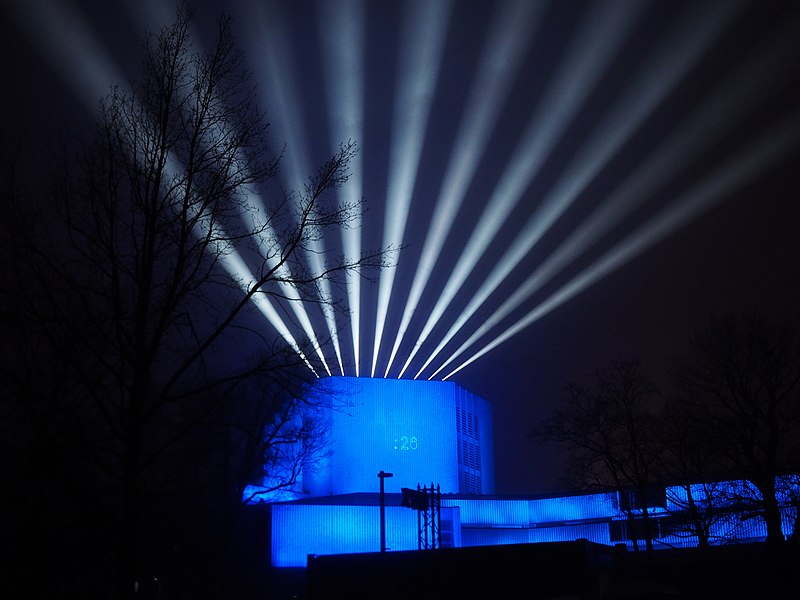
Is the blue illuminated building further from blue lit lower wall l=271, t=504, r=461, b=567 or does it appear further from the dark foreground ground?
the dark foreground ground

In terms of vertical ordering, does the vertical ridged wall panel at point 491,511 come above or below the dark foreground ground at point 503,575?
above

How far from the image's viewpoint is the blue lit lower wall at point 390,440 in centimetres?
4934

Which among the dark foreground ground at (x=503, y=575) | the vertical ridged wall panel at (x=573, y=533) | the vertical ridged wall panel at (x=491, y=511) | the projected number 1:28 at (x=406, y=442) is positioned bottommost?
the dark foreground ground at (x=503, y=575)

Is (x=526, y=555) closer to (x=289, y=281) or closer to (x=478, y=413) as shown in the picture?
(x=289, y=281)

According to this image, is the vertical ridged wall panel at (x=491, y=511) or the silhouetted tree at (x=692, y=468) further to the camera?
the vertical ridged wall panel at (x=491, y=511)

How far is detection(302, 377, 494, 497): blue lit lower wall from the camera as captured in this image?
1943 inches

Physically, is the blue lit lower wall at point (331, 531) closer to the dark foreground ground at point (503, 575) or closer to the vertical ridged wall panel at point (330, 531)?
the vertical ridged wall panel at point (330, 531)

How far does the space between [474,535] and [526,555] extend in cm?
2353

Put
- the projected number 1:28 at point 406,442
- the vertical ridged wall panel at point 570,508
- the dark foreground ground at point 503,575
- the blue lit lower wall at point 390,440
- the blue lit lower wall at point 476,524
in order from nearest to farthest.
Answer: the dark foreground ground at point 503,575 → the blue lit lower wall at point 476,524 → the blue lit lower wall at point 390,440 → the vertical ridged wall panel at point 570,508 → the projected number 1:28 at point 406,442

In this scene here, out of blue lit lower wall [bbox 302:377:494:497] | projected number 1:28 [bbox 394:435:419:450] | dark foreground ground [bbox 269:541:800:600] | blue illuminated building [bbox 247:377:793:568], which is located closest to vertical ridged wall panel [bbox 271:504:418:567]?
blue illuminated building [bbox 247:377:793:568]

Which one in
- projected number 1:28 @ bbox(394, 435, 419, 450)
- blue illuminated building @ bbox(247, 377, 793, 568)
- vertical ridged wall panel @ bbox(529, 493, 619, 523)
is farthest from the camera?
projected number 1:28 @ bbox(394, 435, 419, 450)

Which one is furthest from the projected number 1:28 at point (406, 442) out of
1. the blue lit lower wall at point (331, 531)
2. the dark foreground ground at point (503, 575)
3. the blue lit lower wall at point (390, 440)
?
the dark foreground ground at point (503, 575)

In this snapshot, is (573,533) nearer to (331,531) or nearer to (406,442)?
(406,442)

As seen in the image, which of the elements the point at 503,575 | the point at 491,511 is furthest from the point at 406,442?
the point at 503,575
